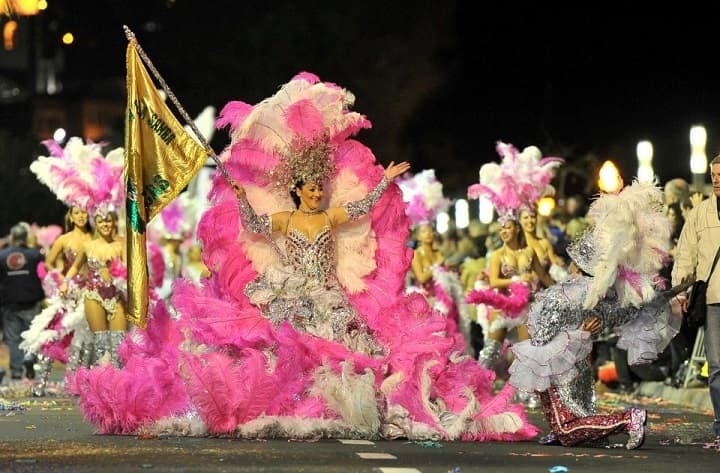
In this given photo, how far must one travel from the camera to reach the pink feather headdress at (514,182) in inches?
661

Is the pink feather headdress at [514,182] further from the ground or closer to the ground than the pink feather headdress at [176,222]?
closer to the ground

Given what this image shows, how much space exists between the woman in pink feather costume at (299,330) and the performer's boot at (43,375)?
4266mm

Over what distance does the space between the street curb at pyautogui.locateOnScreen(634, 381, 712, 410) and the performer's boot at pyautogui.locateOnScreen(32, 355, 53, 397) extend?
6096mm

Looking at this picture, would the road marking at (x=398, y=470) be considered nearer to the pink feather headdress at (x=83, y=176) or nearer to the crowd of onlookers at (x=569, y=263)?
the crowd of onlookers at (x=569, y=263)

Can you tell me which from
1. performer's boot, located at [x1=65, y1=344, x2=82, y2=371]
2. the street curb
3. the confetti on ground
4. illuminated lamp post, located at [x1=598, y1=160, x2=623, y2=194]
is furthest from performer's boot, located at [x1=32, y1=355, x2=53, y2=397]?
the confetti on ground

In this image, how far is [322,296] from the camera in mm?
12367

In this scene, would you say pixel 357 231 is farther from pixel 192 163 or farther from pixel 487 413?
pixel 487 413

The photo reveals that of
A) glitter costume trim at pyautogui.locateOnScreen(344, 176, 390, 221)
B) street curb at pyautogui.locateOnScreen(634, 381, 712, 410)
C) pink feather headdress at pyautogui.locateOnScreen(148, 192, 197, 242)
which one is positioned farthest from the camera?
pink feather headdress at pyautogui.locateOnScreen(148, 192, 197, 242)

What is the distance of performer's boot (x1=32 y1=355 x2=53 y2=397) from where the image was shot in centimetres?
1655

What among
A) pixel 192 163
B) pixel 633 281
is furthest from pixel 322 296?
pixel 633 281

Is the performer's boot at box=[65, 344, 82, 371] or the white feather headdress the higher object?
the white feather headdress

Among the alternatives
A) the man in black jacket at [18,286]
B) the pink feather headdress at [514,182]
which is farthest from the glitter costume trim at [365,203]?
the man in black jacket at [18,286]

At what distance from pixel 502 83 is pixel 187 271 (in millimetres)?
8362

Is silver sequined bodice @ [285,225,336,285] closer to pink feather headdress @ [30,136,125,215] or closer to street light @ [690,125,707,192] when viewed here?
pink feather headdress @ [30,136,125,215]
